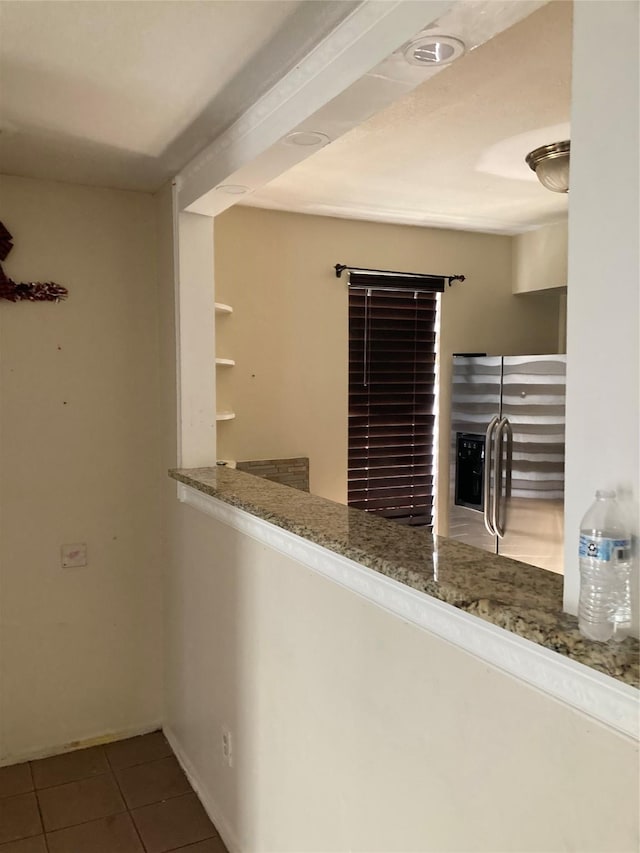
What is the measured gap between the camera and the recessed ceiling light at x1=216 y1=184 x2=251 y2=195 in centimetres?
223

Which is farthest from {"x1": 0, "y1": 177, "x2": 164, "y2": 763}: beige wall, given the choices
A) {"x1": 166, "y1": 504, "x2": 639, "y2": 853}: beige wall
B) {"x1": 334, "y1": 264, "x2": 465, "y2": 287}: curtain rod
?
{"x1": 334, "y1": 264, "x2": 465, "y2": 287}: curtain rod

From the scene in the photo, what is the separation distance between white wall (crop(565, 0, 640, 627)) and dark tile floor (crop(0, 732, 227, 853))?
2010 millimetres

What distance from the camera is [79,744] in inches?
113

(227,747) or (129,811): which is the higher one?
(227,747)

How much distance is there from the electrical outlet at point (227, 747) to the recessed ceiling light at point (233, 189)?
177 cm

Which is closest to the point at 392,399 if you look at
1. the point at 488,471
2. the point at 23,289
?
the point at 488,471

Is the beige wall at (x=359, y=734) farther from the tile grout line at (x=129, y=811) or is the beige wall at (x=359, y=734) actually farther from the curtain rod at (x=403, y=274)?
the curtain rod at (x=403, y=274)

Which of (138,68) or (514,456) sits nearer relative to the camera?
(138,68)

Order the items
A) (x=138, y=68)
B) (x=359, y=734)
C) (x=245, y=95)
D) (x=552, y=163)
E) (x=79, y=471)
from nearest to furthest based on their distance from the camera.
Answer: (x=359, y=734), (x=138, y=68), (x=245, y=95), (x=552, y=163), (x=79, y=471)

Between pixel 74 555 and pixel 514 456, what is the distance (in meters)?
2.10

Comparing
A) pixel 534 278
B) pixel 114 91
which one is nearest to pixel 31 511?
pixel 114 91

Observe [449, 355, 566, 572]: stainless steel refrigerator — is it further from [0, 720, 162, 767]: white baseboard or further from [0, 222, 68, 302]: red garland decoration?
[0, 222, 68, 302]: red garland decoration

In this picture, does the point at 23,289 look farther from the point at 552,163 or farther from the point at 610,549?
the point at 610,549

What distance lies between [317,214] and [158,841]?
2719mm
